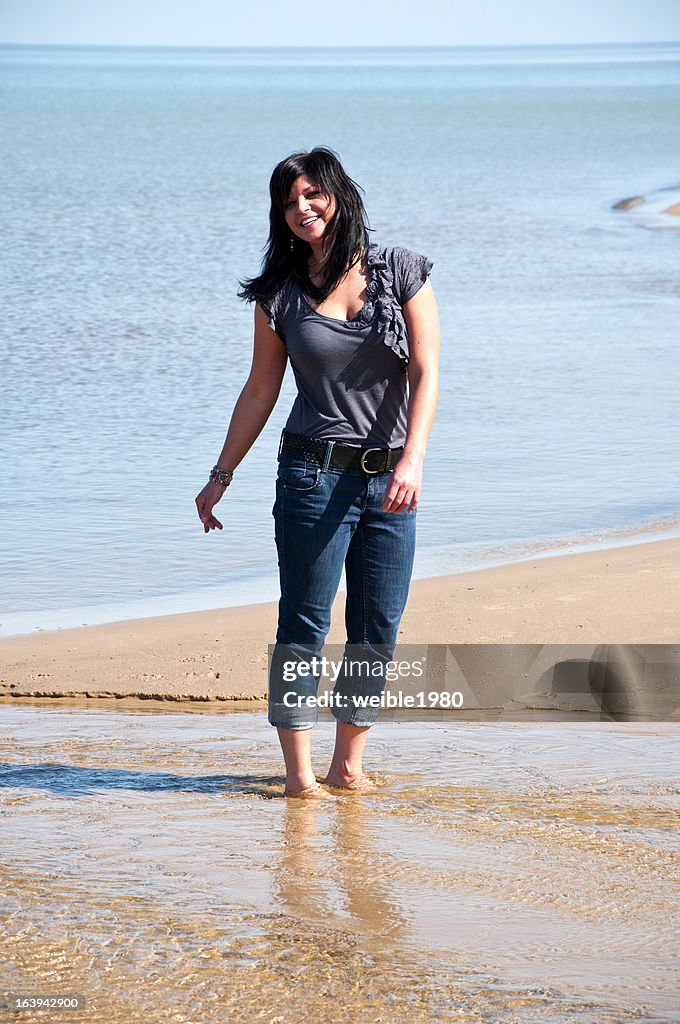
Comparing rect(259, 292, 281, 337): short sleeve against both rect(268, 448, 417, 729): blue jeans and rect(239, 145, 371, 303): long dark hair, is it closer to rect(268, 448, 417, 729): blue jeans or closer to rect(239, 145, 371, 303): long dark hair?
rect(239, 145, 371, 303): long dark hair

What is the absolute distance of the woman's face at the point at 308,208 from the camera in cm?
320

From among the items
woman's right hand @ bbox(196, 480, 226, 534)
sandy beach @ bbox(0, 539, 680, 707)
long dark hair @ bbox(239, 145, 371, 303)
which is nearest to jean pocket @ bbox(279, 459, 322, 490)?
woman's right hand @ bbox(196, 480, 226, 534)

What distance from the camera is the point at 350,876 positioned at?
9.88 ft

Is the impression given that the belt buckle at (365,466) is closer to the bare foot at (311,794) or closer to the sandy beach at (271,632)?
the bare foot at (311,794)

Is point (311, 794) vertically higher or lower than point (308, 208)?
lower

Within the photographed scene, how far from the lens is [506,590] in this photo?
5.50 m

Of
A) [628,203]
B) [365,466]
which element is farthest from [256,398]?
[628,203]

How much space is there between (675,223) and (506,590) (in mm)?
17125

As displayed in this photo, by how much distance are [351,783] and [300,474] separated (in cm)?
87

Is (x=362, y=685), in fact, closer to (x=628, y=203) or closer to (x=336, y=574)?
(x=336, y=574)

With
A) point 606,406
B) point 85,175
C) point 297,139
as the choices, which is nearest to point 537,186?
point 85,175

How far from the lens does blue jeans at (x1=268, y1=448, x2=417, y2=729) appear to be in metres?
3.27

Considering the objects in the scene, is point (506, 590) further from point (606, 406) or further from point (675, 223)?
point (675, 223)

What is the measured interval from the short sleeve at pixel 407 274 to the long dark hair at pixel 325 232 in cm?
9
